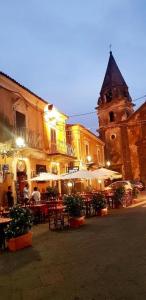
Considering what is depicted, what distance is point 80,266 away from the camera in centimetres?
622

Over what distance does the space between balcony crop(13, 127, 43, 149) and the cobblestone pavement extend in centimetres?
964

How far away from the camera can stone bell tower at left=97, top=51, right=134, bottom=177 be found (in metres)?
45.6

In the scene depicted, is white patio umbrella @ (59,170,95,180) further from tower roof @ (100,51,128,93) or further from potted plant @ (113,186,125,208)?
tower roof @ (100,51,128,93)

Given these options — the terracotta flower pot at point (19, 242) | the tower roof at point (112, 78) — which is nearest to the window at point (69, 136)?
the terracotta flower pot at point (19, 242)

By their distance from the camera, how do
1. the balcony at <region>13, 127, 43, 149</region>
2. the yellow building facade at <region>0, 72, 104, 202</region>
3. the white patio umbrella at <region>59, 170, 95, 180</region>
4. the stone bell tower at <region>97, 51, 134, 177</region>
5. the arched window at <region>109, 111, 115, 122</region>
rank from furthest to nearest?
the arched window at <region>109, 111, 115, 122</region> < the stone bell tower at <region>97, 51, 134, 177</region> < the balcony at <region>13, 127, 43, 149</region> < the yellow building facade at <region>0, 72, 104, 202</region> < the white patio umbrella at <region>59, 170, 95, 180</region>

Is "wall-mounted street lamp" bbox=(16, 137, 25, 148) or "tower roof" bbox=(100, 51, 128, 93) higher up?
"tower roof" bbox=(100, 51, 128, 93)

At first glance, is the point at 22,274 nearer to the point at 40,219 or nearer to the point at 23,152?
the point at 40,219

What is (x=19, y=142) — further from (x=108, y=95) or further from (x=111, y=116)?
(x=108, y=95)

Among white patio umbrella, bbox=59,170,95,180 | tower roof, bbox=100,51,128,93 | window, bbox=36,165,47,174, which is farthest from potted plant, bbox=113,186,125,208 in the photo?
tower roof, bbox=100,51,128,93

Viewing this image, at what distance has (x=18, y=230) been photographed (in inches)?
337

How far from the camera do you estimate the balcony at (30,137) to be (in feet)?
60.6

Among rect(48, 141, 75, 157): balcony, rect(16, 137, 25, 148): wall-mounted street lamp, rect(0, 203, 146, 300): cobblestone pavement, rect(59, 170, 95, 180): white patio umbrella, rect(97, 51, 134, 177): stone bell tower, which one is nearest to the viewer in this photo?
rect(0, 203, 146, 300): cobblestone pavement

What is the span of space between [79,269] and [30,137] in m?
14.2

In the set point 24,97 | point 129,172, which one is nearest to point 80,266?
point 24,97
